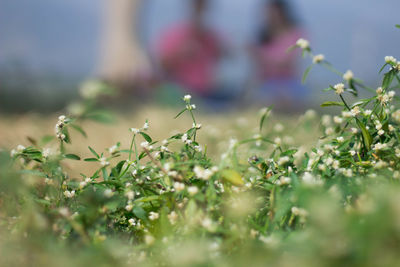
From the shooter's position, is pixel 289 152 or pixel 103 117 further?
pixel 103 117

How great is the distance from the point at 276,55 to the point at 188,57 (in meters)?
1.10

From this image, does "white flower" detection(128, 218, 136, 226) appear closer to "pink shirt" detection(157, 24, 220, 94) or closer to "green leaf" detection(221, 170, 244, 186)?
"green leaf" detection(221, 170, 244, 186)

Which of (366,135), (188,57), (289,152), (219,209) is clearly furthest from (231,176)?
(188,57)

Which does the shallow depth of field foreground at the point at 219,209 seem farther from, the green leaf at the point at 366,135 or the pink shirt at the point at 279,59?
the pink shirt at the point at 279,59

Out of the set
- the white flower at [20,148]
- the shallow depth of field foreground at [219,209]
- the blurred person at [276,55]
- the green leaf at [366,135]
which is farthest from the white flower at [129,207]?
the blurred person at [276,55]

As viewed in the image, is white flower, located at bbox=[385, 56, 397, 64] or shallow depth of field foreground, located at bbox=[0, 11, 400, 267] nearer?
shallow depth of field foreground, located at bbox=[0, 11, 400, 267]

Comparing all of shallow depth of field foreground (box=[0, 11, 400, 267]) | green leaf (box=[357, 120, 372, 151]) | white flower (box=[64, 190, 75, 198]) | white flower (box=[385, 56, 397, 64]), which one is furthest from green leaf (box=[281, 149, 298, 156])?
white flower (box=[64, 190, 75, 198])

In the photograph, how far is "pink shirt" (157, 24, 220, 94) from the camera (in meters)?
5.48

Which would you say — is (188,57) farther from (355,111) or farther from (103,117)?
(355,111)

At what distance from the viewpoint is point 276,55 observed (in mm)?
5402

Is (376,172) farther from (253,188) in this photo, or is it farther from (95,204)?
(95,204)

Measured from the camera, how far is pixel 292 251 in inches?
17.6

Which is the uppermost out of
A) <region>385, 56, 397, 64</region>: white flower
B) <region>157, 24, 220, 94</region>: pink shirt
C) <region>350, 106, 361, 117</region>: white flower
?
<region>157, 24, 220, 94</region>: pink shirt

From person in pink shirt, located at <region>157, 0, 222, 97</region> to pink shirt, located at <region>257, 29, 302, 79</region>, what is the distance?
640mm
